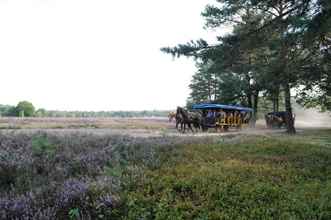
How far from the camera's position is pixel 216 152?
25.4ft

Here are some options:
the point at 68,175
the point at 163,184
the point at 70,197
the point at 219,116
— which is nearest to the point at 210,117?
the point at 219,116

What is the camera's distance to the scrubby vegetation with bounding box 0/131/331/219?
4320 mm

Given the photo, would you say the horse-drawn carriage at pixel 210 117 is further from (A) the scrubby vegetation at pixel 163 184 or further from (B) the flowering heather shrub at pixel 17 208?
(B) the flowering heather shrub at pixel 17 208

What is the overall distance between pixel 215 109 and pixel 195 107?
1594 mm

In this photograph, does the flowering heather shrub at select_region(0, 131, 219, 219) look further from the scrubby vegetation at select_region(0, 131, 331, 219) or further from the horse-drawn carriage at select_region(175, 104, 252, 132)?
the horse-drawn carriage at select_region(175, 104, 252, 132)

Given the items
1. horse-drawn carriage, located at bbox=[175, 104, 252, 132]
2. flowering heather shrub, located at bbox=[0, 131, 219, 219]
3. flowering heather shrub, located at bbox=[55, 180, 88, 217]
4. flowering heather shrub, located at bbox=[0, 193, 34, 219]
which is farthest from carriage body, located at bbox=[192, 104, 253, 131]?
flowering heather shrub, located at bbox=[0, 193, 34, 219]

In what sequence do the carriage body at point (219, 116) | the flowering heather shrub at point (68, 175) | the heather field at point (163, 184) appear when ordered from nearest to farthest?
the heather field at point (163, 184)
the flowering heather shrub at point (68, 175)
the carriage body at point (219, 116)

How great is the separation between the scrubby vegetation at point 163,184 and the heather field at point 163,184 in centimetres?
1

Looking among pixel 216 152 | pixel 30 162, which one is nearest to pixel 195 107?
pixel 216 152

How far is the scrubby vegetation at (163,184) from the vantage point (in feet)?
14.2

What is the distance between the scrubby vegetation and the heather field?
13mm

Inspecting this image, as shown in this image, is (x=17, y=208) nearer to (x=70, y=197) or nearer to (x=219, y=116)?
(x=70, y=197)

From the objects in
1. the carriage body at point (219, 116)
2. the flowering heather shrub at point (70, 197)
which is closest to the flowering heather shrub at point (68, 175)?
the flowering heather shrub at point (70, 197)

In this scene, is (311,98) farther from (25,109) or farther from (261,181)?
(25,109)
